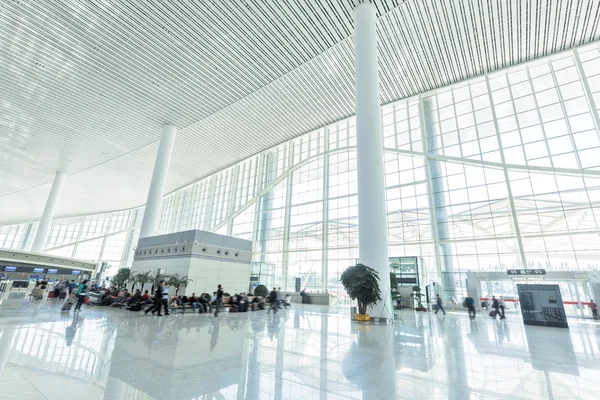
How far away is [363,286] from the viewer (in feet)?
33.3

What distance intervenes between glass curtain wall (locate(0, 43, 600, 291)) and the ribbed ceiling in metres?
1.82

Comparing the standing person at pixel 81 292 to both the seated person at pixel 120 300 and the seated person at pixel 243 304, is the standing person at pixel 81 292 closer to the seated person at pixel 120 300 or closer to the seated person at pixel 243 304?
the seated person at pixel 120 300

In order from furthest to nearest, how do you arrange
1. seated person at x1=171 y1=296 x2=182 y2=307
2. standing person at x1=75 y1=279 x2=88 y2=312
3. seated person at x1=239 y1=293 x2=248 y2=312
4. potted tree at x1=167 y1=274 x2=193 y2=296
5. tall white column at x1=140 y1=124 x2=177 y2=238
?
tall white column at x1=140 y1=124 x2=177 y2=238 < potted tree at x1=167 y1=274 x2=193 y2=296 < seated person at x1=239 y1=293 x2=248 y2=312 < seated person at x1=171 y1=296 x2=182 y2=307 < standing person at x1=75 y1=279 x2=88 y2=312

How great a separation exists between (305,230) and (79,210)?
36.3 metres

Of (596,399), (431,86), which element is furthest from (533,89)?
(596,399)

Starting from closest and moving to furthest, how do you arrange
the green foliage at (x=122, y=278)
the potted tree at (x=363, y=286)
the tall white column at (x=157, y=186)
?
1. the potted tree at (x=363, y=286)
2. the green foliage at (x=122, y=278)
3. the tall white column at (x=157, y=186)

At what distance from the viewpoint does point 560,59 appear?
58.9 feet

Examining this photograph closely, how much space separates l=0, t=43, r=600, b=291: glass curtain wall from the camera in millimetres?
16594

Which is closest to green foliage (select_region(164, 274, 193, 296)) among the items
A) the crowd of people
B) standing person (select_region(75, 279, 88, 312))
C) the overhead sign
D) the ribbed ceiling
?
the crowd of people

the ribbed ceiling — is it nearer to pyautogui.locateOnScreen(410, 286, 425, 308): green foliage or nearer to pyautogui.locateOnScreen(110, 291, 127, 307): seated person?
pyautogui.locateOnScreen(110, 291, 127, 307): seated person

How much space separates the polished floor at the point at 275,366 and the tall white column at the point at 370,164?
419 cm

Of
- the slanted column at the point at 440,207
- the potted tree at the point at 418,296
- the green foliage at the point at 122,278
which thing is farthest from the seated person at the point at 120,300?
the slanted column at the point at 440,207

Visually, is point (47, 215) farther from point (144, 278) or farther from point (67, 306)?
point (67, 306)

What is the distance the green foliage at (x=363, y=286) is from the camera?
33.2ft
